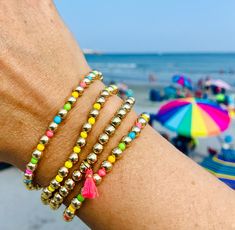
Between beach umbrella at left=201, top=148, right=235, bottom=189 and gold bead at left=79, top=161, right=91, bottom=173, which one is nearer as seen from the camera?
gold bead at left=79, top=161, right=91, bottom=173

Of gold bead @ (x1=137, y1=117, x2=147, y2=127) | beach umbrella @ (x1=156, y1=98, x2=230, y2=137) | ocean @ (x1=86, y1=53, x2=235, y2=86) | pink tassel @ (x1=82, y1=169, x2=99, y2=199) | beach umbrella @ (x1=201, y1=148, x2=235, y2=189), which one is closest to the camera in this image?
pink tassel @ (x1=82, y1=169, x2=99, y2=199)

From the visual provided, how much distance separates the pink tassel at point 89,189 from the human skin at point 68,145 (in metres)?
0.03

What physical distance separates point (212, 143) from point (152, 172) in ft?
25.5

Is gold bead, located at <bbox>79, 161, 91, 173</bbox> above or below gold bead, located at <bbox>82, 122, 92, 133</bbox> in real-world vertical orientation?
below

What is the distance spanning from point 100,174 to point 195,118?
588cm

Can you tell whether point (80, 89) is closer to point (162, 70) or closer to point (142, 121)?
point (142, 121)

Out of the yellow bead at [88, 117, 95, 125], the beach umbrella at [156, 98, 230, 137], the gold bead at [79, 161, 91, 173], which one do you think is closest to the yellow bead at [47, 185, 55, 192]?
the gold bead at [79, 161, 91, 173]

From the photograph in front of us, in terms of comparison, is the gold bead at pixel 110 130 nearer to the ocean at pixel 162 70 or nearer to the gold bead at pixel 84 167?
the gold bead at pixel 84 167

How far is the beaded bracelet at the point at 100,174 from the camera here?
80 cm

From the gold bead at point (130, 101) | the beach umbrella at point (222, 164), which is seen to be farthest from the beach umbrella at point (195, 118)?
the gold bead at point (130, 101)

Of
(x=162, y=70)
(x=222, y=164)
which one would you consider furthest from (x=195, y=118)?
(x=162, y=70)

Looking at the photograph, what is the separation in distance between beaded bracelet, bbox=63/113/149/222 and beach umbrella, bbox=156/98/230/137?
563 cm

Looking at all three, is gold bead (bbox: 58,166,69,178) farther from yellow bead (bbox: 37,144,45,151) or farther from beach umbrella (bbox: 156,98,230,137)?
beach umbrella (bbox: 156,98,230,137)

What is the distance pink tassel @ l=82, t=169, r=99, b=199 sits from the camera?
79 centimetres
